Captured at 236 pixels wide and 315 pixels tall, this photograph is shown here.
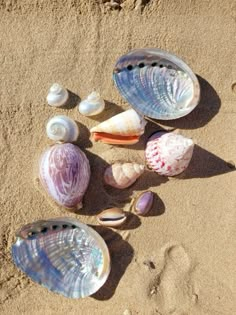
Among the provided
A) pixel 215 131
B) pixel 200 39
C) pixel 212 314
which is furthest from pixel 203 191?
pixel 200 39

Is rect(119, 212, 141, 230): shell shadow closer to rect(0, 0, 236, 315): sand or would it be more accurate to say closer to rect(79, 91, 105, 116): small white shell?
rect(0, 0, 236, 315): sand

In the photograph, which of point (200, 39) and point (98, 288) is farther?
point (200, 39)

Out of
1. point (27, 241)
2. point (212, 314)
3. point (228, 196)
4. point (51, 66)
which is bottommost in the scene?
point (212, 314)

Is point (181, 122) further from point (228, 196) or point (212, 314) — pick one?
point (212, 314)

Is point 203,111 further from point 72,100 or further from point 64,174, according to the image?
point 64,174

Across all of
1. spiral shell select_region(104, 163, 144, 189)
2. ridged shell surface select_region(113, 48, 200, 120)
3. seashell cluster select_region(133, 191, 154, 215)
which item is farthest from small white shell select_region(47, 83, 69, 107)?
seashell cluster select_region(133, 191, 154, 215)

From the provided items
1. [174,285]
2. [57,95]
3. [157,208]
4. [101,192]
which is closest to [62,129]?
[57,95]
